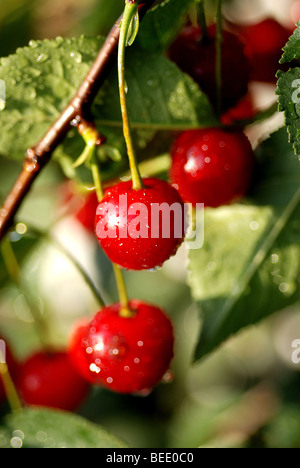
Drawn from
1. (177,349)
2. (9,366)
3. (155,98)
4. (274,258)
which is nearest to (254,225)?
(274,258)

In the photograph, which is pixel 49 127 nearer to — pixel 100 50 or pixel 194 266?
pixel 100 50

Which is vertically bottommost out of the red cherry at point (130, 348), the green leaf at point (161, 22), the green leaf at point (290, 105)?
the red cherry at point (130, 348)

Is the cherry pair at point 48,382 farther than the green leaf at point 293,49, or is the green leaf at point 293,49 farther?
the cherry pair at point 48,382

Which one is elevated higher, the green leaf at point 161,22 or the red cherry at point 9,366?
the green leaf at point 161,22

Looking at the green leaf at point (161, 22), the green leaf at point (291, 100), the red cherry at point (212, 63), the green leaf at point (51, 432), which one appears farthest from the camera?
the green leaf at point (51, 432)

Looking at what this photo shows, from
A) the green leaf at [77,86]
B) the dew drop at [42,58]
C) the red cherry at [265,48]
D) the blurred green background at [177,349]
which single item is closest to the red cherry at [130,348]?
the green leaf at [77,86]

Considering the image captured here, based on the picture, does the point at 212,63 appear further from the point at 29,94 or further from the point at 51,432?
the point at 51,432

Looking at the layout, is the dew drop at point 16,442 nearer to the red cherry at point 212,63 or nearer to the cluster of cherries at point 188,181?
the cluster of cherries at point 188,181

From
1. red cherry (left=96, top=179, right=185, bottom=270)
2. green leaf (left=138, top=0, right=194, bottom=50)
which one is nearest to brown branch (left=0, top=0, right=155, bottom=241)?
green leaf (left=138, top=0, right=194, bottom=50)
